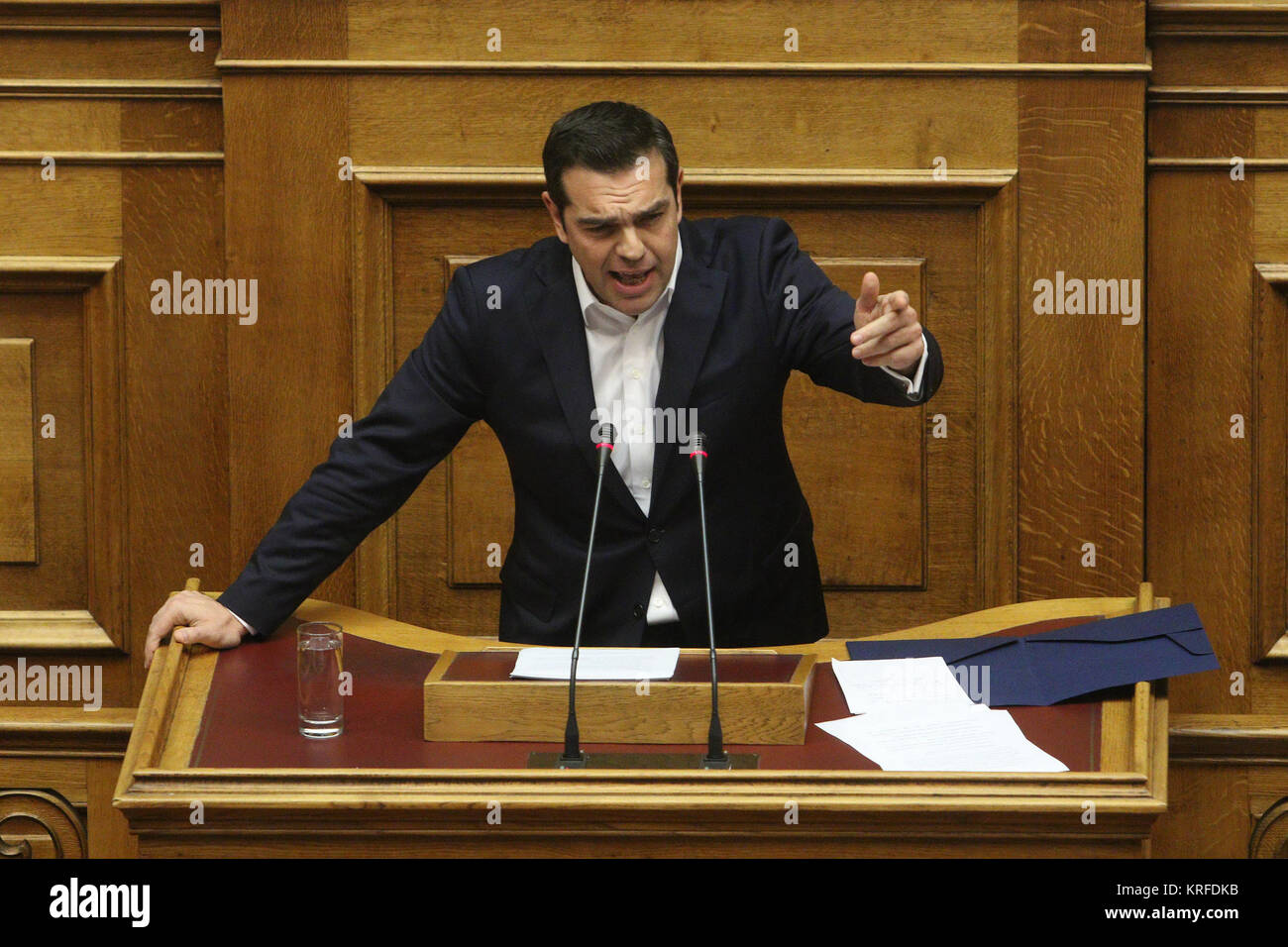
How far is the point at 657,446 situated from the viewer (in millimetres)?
2676

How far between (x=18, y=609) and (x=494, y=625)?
1031mm

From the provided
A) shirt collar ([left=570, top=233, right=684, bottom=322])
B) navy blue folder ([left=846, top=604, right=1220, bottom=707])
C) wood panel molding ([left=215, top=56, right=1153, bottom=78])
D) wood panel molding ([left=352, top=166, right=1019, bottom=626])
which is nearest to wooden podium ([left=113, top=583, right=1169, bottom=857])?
navy blue folder ([left=846, top=604, right=1220, bottom=707])

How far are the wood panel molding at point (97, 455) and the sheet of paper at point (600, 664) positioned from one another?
1.52 metres

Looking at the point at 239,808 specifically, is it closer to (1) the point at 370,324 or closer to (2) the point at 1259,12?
(1) the point at 370,324

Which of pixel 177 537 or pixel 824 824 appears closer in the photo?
pixel 824 824

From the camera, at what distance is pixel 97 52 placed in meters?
3.32

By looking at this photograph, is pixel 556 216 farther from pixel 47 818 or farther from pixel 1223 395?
pixel 47 818

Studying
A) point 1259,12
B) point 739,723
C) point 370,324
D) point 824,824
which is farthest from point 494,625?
point 1259,12

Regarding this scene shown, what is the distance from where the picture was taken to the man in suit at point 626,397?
259 centimetres

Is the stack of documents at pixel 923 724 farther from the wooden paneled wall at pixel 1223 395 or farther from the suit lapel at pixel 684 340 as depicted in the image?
the wooden paneled wall at pixel 1223 395

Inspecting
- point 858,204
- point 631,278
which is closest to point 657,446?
point 631,278

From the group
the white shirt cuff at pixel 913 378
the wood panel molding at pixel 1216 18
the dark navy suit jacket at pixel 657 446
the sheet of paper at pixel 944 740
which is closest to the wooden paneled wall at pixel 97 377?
the dark navy suit jacket at pixel 657 446

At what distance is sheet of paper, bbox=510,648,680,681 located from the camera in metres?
Answer: 2.05

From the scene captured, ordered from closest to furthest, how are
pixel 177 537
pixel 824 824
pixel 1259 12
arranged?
1. pixel 824 824
2. pixel 1259 12
3. pixel 177 537
